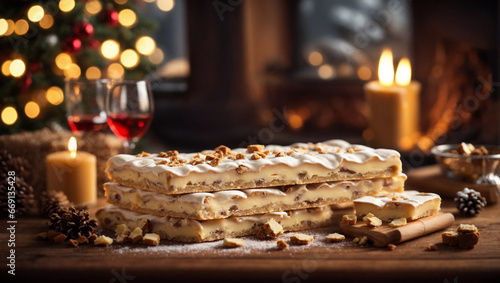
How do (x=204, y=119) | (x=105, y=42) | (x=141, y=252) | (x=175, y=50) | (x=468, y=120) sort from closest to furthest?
(x=141, y=252), (x=105, y=42), (x=468, y=120), (x=204, y=119), (x=175, y=50)

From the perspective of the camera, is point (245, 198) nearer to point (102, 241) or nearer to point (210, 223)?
point (210, 223)

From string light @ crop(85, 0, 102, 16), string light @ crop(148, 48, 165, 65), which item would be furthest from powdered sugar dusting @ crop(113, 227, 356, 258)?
string light @ crop(148, 48, 165, 65)

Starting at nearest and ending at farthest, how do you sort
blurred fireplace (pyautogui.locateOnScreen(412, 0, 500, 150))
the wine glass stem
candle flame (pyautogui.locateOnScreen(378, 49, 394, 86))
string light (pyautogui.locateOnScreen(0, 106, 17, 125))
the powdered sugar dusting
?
the powdered sugar dusting
the wine glass stem
string light (pyautogui.locateOnScreen(0, 106, 17, 125))
candle flame (pyautogui.locateOnScreen(378, 49, 394, 86))
blurred fireplace (pyautogui.locateOnScreen(412, 0, 500, 150))

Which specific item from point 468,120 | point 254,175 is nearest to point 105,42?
point 254,175

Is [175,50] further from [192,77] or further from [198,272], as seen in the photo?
[198,272]

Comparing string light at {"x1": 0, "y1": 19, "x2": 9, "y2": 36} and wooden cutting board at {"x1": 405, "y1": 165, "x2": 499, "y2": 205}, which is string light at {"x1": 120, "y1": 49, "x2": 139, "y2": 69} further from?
wooden cutting board at {"x1": 405, "y1": 165, "x2": 499, "y2": 205}

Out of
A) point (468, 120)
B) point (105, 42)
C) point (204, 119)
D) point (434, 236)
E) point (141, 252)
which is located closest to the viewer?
point (141, 252)

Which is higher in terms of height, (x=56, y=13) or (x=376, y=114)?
(x=56, y=13)
